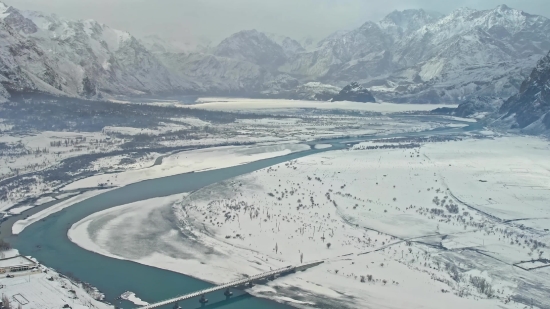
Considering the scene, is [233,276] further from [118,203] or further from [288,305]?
[118,203]

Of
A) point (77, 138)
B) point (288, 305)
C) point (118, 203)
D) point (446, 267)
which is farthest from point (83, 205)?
point (77, 138)

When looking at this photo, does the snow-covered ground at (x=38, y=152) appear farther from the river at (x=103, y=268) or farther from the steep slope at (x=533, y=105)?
the steep slope at (x=533, y=105)

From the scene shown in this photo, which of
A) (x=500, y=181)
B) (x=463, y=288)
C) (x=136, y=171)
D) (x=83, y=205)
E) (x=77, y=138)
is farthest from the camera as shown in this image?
(x=77, y=138)

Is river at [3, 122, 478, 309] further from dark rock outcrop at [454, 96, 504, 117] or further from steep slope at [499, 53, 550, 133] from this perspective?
dark rock outcrop at [454, 96, 504, 117]

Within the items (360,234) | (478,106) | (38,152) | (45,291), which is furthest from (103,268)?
(478,106)

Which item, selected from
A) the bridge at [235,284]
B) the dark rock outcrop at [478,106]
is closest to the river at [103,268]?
the bridge at [235,284]

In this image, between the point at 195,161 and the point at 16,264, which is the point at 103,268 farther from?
the point at 195,161
